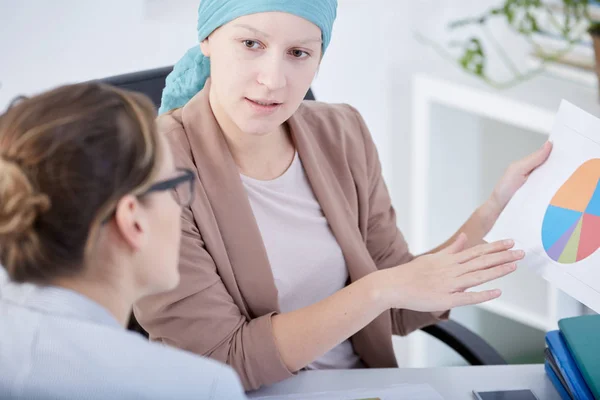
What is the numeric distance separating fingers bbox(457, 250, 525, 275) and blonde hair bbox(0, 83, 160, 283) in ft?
1.82

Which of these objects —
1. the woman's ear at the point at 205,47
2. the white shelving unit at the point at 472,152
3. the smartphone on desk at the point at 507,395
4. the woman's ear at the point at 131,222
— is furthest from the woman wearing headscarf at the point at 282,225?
the white shelving unit at the point at 472,152

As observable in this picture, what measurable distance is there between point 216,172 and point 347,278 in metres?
0.33

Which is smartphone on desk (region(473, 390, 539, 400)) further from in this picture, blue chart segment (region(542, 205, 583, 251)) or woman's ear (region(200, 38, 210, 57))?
woman's ear (region(200, 38, 210, 57))

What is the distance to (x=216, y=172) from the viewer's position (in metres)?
1.33

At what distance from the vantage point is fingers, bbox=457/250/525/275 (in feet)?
3.83

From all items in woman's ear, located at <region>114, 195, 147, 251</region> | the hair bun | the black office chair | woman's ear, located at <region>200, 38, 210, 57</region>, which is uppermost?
woman's ear, located at <region>200, 38, 210, 57</region>

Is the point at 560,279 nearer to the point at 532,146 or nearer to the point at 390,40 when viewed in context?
the point at 532,146

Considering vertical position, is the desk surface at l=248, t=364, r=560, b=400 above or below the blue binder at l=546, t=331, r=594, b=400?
below

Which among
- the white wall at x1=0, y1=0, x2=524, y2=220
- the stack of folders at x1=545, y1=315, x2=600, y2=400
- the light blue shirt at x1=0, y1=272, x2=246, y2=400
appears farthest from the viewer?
the white wall at x1=0, y1=0, x2=524, y2=220

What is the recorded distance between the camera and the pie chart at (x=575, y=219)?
1208 mm

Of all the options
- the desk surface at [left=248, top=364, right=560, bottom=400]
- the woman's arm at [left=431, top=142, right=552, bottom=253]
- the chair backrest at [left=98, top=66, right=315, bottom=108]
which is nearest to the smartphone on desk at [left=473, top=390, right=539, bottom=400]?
the desk surface at [left=248, top=364, right=560, bottom=400]

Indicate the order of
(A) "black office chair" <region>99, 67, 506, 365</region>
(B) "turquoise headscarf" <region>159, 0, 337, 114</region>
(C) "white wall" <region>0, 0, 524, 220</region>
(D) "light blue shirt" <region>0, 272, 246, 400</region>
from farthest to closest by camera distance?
(C) "white wall" <region>0, 0, 524, 220</region>, (A) "black office chair" <region>99, 67, 506, 365</region>, (B) "turquoise headscarf" <region>159, 0, 337, 114</region>, (D) "light blue shirt" <region>0, 272, 246, 400</region>

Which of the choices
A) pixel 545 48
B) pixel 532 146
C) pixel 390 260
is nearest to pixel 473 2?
pixel 545 48

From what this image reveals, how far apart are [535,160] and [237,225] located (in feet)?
1.74
